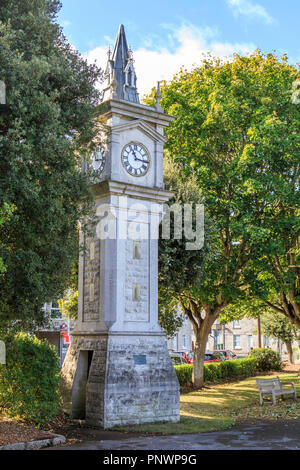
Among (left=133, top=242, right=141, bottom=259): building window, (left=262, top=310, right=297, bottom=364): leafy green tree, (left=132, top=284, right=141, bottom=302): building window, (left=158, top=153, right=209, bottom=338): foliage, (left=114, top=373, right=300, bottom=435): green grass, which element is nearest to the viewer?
(left=114, top=373, right=300, bottom=435): green grass

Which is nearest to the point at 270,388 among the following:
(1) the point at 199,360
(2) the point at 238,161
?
(1) the point at 199,360

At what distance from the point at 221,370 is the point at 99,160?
18.8 m

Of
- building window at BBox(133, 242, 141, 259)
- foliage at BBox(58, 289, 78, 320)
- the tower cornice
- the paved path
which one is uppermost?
the tower cornice

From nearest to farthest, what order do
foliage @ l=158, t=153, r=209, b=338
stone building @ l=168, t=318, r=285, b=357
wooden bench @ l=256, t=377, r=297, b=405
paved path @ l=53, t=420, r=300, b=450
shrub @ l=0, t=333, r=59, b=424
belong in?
paved path @ l=53, t=420, r=300, b=450
shrub @ l=0, t=333, r=59, b=424
wooden bench @ l=256, t=377, r=297, b=405
foliage @ l=158, t=153, r=209, b=338
stone building @ l=168, t=318, r=285, b=357

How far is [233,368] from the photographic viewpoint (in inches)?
1342

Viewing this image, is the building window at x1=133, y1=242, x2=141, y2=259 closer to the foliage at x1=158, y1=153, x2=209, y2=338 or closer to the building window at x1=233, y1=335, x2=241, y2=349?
the foliage at x1=158, y1=153, x2=209, y2=338

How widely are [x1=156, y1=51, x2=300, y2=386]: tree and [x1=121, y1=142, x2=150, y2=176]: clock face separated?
5349 mm

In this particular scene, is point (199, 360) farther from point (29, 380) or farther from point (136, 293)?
point (29, 380)

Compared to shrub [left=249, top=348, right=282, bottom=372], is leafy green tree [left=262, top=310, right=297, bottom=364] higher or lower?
higher

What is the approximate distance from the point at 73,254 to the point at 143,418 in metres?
6.13

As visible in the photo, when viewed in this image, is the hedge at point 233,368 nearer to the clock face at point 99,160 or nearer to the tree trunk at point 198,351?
the tree trunk at point 198,351

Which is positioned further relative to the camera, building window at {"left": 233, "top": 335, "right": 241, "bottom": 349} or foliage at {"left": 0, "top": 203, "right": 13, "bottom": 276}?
building window at {"left": 233, "top": 335, "right": 241, "bottom": 349}

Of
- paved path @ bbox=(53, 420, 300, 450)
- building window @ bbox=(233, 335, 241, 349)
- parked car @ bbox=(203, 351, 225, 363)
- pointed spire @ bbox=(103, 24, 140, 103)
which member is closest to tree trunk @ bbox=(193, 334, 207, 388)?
parked car @ bbox=(203, 351, 225, 363)

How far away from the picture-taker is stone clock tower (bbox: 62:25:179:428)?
675 inches
